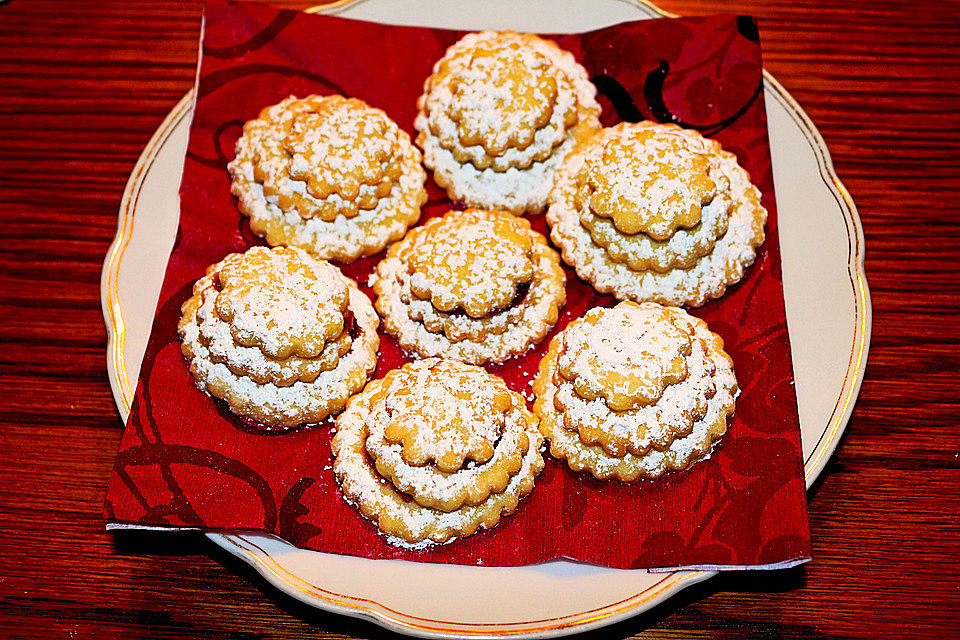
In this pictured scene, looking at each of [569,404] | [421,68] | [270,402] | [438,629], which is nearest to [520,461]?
[569,404]

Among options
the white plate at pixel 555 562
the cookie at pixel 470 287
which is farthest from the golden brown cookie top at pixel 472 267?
the white plate at pixel 555 562

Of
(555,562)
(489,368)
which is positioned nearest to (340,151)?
(489,368)

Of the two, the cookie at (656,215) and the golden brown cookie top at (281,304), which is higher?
the cookie at (656,215)

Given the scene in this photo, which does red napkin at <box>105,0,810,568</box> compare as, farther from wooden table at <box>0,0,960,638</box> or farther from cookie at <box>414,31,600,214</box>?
wooden table at <box>0,0,960,638</box>

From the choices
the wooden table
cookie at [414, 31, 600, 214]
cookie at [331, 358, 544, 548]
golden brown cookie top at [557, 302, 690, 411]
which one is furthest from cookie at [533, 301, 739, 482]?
cookie at [414, 31, 600, 214]

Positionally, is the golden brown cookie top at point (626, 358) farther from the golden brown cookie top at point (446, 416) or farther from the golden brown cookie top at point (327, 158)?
the golden brown cookie top at point (327, 158)

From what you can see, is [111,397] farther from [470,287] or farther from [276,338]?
[470,287]
